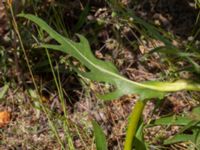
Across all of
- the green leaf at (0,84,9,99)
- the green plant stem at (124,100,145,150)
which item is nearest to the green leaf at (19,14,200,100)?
the green plant stem at (124,100,145,150)

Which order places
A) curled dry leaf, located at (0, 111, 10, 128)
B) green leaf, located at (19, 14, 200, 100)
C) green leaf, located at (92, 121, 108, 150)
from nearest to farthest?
green leaf, located at (19, 14, 200, 100)
green leaf, located at (92, 121, 108, 150)
curled dry leaf, located at (0, 111, 10, 128)

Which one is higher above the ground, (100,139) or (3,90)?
(100,139)

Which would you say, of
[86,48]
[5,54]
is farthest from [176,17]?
[86,48]

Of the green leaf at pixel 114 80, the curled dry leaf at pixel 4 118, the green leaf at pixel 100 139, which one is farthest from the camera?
the curled dry leaf at pixel 4 118

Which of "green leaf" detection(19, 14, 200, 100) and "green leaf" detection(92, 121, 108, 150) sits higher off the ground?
"green leaf" detection(19, 14, 200, 100)

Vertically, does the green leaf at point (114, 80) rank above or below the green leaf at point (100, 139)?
above

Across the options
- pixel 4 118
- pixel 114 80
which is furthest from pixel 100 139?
pixel 4 118

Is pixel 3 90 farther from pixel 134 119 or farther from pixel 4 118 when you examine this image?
pixel 134 119

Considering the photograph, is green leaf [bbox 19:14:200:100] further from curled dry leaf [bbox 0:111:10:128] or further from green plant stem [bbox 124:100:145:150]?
curled dry leaf [bbox 0:111:10:128]

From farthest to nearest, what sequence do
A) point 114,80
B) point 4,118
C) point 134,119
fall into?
point 4,118 < point 114,80 < point 134,119

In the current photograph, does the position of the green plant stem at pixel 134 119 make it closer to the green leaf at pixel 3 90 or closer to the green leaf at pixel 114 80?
the green leaf at pixel 114 80

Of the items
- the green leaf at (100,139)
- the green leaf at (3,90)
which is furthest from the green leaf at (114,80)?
the green leaf at (3,90)
